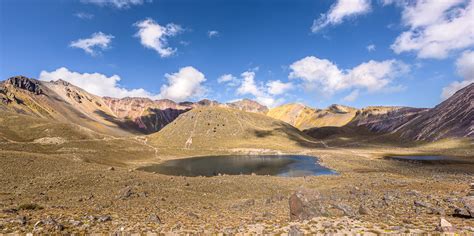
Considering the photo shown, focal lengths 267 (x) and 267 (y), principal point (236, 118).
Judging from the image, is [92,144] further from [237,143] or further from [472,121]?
→ [472,121]

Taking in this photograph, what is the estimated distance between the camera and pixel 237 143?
7032 inches

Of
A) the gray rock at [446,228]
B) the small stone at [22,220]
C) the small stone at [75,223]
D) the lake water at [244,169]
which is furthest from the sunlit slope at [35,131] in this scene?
the gray rock at [446,228]

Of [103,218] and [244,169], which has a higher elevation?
[103,218]

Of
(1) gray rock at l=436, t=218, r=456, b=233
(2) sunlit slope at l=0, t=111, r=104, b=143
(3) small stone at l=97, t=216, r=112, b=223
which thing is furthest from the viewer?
(2) sunlit slope at l=0, t=111, r=104, b=143

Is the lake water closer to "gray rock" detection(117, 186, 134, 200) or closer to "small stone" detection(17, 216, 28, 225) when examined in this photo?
"gray rock" detection(117, 186, 134, 200)

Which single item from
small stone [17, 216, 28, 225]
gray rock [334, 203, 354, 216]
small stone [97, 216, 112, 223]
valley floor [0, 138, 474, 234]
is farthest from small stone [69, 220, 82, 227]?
gray rock [334, 203, 354, 216]

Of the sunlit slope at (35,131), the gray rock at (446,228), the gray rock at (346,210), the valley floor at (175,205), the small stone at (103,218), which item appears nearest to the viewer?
the gray rock at (446,228)

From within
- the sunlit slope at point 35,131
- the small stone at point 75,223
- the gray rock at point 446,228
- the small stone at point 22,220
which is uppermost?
the sunlit slope at point 35,131

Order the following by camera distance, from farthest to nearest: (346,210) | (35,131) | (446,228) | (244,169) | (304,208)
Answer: (35,131) → (244,169) → (346,210) → (304,208) → (446,228)

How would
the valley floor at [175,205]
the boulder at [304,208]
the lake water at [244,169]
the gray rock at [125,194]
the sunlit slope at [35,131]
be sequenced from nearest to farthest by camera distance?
1. the valley floor at [175,205]
2. the boulder at [304,208]
3. the gray rock at [125,194]
4. the lake water at [244,169]
5. the sunlit slope at [35,131]

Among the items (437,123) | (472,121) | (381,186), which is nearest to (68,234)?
(381,186)

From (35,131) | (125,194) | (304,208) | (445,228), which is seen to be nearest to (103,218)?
(125,194)

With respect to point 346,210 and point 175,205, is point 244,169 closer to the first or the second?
point 175,205

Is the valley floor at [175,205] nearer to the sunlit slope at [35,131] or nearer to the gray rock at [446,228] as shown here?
the gray rock at [446,228]
